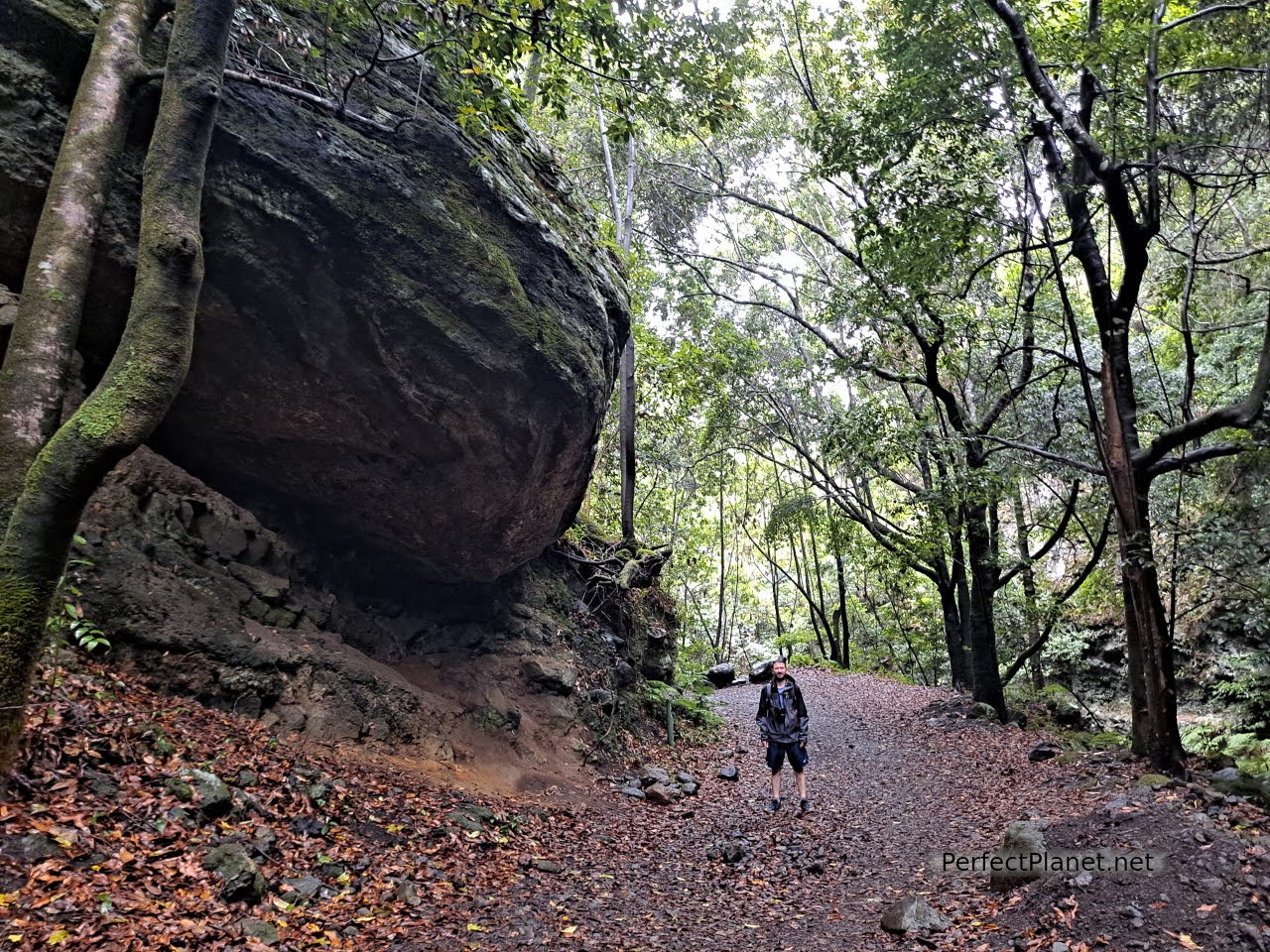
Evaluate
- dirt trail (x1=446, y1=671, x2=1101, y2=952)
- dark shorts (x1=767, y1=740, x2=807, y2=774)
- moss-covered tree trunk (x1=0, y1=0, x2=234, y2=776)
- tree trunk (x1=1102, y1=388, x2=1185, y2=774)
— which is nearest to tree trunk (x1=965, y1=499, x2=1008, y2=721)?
dirt trail (x1=446, y1=671, x2=1101, y2=952)

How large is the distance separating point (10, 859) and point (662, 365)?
1532 cm

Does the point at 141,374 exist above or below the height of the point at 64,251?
below

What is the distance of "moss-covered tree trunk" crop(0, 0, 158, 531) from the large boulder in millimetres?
1088

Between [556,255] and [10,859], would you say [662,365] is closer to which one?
[556,255]

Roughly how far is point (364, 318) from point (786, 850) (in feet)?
25.0

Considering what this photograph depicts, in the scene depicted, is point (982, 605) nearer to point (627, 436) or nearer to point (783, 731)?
point (783, 731)

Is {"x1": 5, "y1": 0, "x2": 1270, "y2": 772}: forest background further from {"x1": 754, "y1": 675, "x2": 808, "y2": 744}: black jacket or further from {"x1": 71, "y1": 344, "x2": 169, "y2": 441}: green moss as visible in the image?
{"x1": 754, "y1": 675, "x2": 808, "y2": 744}: black jacket

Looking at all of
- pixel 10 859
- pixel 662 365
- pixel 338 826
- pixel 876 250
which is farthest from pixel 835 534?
pixel 10 859

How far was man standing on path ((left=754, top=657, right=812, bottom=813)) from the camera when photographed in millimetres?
8859

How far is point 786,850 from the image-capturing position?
293 inches

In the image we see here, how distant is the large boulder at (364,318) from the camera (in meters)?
6.25

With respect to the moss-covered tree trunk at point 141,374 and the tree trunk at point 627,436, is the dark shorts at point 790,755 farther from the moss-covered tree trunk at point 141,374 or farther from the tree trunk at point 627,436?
the moss-covered tree trunk at point 141,374

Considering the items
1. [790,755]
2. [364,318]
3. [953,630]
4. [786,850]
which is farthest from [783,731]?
[953,630]

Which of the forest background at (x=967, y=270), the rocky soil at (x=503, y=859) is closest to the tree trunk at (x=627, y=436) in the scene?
the forest background at (x=967, y=270)
